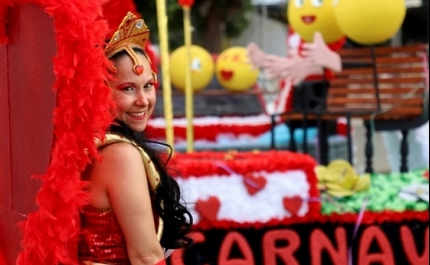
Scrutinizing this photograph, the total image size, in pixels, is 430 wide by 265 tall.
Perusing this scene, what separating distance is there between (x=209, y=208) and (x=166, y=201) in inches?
64.2

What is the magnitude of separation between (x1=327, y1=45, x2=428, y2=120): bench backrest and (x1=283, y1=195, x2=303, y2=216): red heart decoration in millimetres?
1811

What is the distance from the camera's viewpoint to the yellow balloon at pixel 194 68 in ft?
26.9

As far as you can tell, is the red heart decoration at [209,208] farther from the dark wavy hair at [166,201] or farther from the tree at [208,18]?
the tree at [208,18]

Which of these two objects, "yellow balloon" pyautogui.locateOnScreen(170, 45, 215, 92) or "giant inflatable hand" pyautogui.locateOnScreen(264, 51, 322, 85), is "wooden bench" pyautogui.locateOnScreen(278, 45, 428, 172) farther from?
"yellow balloon" pyautogui.locateOnScreen(170, 45, 215, 92)

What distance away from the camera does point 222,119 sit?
902cm

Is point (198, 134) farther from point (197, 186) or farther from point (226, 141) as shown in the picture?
point (197, 186)

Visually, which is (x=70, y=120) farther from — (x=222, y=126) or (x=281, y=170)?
(x=222, y=126)

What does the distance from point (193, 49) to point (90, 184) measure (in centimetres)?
701

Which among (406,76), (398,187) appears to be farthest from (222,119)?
(398,187)

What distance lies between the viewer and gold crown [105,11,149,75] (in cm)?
192

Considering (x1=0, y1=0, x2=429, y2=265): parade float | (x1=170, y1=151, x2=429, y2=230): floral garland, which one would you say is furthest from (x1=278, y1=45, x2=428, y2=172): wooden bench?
(x1=170, y1=151, x2=429, y2=230): floral garland

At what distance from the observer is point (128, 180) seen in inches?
71.5

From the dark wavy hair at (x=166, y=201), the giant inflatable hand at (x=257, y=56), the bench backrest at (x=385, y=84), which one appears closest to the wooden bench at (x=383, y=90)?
the bench backrest at (x=385, y=84)

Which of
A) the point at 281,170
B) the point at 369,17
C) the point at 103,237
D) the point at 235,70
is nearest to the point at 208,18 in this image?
the point at 235,70
